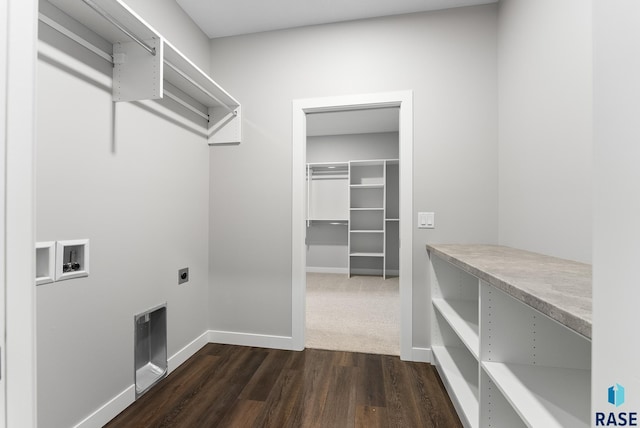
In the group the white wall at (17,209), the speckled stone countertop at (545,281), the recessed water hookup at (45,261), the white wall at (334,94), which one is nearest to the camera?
the white wall at (17,209)

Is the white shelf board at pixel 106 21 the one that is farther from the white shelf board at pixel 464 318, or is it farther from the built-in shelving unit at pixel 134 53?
the white shelf board at pixel 464 318

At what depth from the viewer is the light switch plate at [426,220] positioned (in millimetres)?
2152

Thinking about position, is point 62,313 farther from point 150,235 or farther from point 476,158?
point 476,158

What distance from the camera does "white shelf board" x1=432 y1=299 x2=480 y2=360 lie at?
1.35m

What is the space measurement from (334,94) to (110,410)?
2.51m

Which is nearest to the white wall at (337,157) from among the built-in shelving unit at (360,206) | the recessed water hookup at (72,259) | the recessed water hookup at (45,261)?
the built-in shelving unit at (360,206)

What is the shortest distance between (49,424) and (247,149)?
1.97 m

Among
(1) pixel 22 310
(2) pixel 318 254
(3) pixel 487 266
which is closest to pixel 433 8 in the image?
(3) pixel 487 266

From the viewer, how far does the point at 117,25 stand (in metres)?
1.33

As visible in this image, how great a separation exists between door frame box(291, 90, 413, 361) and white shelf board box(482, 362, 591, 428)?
1078mm

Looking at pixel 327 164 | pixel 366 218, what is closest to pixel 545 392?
Result: pixel 366 218

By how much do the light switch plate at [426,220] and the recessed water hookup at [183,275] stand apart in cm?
183

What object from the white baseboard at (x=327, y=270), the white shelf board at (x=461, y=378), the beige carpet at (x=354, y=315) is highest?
the white shelf board at (x=461, y=378)

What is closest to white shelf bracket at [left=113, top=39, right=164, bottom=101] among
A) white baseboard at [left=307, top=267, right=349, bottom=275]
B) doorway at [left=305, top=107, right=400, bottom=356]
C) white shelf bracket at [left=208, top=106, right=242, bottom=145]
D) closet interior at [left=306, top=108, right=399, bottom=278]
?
white shelf bracket at [left=208, top=106, right=242, bottom=145]
